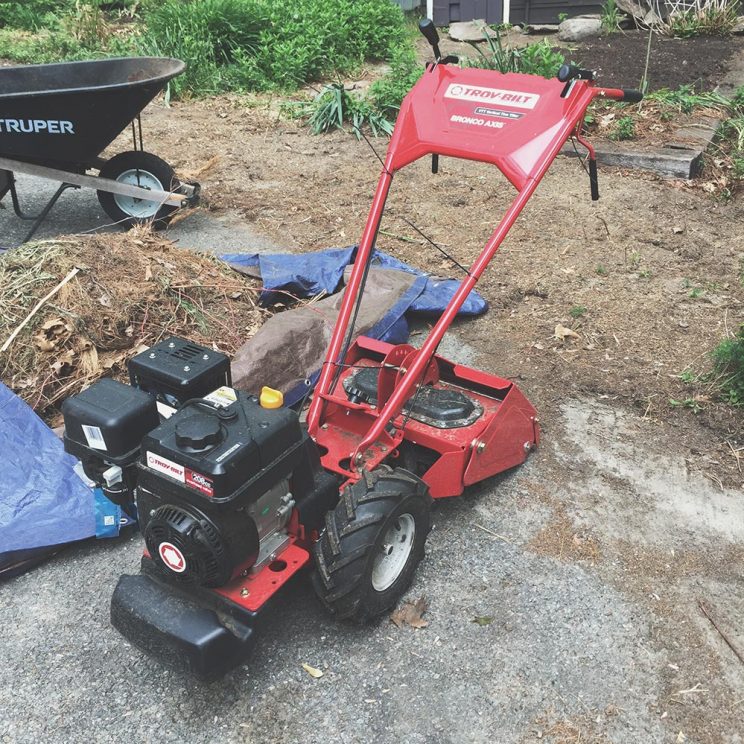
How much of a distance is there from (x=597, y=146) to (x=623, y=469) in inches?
147

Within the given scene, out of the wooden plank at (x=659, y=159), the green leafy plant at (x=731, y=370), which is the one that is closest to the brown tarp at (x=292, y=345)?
the green leafy plant at (x=731, y=370)

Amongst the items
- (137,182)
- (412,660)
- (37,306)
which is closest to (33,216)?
(137,182)

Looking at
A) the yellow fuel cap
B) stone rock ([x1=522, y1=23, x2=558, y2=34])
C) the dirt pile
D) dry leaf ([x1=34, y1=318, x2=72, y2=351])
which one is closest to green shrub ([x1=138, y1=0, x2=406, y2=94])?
stone rock ([x1=522, y1=23, x2=558, y2=34])

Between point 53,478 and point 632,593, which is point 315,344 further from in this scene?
point 632,593

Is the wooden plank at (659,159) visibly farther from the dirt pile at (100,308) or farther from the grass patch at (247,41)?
the grass patch at (247,41)

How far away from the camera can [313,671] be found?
2.49 m

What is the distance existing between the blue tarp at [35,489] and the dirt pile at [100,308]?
34 centimetres

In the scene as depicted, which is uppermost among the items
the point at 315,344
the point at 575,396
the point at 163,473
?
the point at 163,473

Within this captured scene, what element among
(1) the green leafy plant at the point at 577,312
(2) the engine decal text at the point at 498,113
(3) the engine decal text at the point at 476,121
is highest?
(2) the engine decal text at the point at 498,113

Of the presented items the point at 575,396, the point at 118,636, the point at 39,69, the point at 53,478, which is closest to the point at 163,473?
the point at 118,636

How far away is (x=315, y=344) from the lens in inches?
148

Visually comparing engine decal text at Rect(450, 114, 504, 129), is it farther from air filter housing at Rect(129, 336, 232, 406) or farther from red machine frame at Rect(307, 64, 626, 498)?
air filter housing at Rect(129, 336, 232, 406)

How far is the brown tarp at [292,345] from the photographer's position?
3.57 m

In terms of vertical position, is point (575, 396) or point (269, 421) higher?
point (269, 421)
